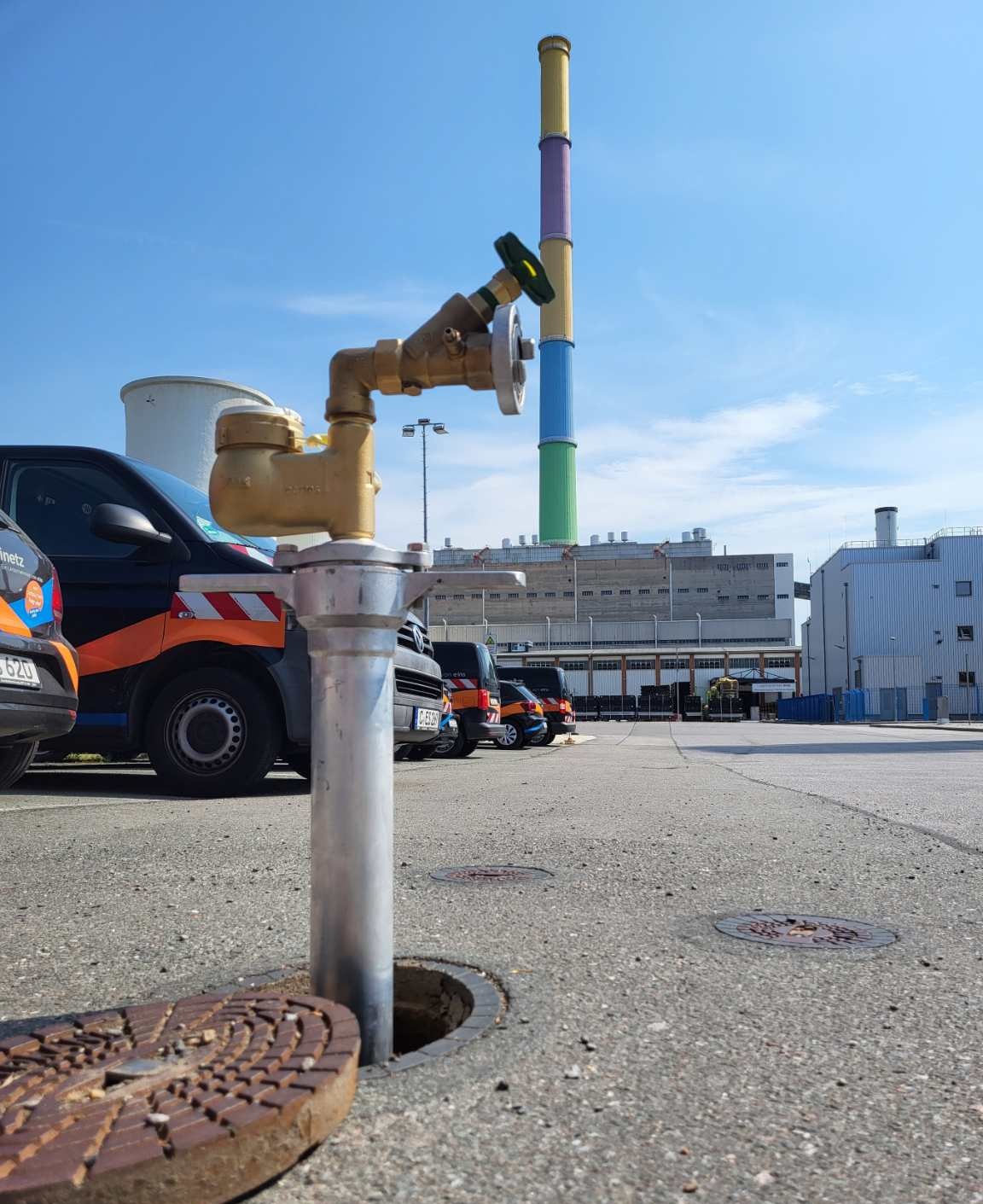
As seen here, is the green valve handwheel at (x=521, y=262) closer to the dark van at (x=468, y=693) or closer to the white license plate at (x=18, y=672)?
the white license plate at (x=18, y=672)

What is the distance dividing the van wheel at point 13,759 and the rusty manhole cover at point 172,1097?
3333 millimetres

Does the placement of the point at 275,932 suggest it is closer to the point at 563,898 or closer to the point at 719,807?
the point at 563,898

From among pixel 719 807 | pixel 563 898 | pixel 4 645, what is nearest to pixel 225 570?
pixel 4 645

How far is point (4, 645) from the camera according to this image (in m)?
4.12

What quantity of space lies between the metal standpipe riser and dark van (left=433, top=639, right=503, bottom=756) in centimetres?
1280

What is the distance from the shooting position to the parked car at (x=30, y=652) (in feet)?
13.6

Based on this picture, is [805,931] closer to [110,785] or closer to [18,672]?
[18,672]

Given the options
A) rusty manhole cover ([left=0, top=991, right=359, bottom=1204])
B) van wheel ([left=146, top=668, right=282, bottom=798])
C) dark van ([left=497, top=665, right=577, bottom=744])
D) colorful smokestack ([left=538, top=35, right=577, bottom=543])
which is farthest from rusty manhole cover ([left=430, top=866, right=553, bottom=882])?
colorful smokestack ([left=538, top=35, right=577, bottom=543])

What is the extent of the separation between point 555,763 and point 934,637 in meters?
56.5

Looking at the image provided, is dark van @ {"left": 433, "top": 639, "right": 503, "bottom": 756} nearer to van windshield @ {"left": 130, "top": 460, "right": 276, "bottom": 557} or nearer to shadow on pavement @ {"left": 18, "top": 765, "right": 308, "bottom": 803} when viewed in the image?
shadow on pavement @ {"left": 18, "top": 765, "right": 308, "bottom": 803}

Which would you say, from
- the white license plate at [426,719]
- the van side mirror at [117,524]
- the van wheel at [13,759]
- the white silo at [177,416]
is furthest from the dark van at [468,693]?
the van wheel at [13,759]

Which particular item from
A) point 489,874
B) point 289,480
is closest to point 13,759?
point 489,874

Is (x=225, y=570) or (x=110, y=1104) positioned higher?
(x=225, y=570)

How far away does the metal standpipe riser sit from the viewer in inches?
75.9
